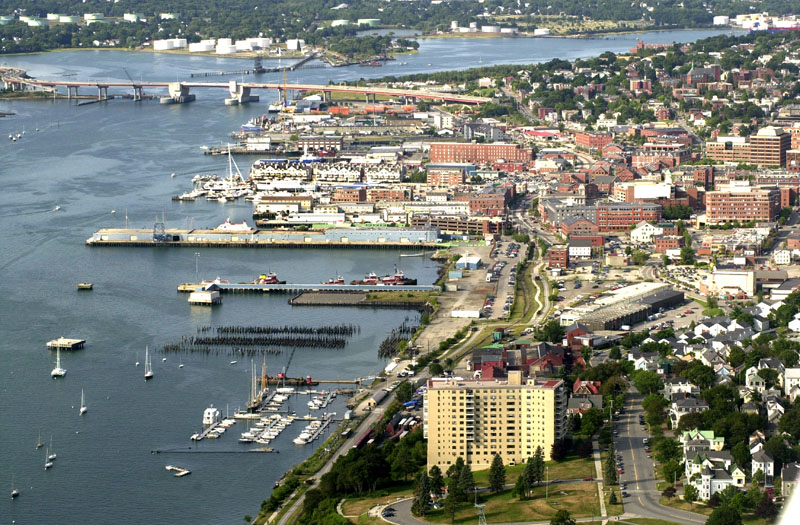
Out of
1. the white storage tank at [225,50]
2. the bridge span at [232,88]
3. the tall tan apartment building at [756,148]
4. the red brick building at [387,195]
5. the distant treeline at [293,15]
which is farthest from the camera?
the distant treeline at [293,15]

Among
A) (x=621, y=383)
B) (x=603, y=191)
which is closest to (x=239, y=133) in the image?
(x=603, y=191)

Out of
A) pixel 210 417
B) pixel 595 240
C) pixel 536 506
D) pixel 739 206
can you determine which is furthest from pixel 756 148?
pixel 536 506

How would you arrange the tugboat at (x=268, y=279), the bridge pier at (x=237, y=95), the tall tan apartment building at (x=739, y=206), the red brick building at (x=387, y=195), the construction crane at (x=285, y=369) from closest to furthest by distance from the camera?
1. the construction crane at (x=285, y=369)
2. the tugboat at (x=268, y=279)
3. the tall tan apartment building at (x=739, y=206)
4. the red brick building at (x=387, y=195)
5. the bridge pier at (x=237, y=95)

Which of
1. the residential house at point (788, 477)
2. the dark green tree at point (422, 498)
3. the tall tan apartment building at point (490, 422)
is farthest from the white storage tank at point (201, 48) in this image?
the residential house at point (788, 477)

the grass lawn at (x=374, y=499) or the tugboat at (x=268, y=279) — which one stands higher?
the grass lawn at (x=374, y=499)

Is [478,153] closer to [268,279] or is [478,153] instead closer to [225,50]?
[268,279]

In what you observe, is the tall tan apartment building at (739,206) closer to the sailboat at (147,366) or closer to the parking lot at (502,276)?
the parking lot at (502,276)

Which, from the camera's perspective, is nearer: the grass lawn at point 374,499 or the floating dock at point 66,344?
the grass lawn at point 374,499

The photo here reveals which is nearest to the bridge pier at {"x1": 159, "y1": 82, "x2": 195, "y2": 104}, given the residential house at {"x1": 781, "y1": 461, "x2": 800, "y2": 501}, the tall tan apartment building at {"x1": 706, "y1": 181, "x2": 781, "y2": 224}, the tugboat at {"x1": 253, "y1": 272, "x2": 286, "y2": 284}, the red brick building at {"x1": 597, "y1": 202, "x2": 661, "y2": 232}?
the red brick building at {"x1": 597, "y1": 202, "x2": 661, "y2": 232}
